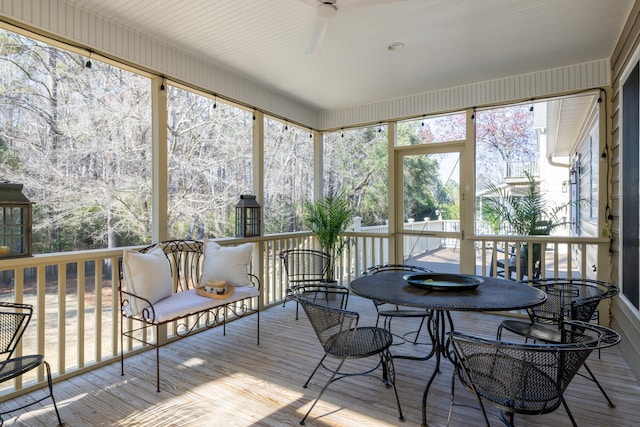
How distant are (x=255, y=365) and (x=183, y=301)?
810mm

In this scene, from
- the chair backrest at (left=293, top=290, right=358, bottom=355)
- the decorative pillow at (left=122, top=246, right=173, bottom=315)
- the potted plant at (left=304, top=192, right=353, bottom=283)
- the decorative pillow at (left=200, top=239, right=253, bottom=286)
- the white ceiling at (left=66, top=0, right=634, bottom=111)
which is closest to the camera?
the chair backrest at (left=293, top=290, right=358, bottom=355)

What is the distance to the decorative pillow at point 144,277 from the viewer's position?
105 inches

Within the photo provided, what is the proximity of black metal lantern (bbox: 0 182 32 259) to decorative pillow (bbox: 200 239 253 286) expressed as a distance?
53.5 inches

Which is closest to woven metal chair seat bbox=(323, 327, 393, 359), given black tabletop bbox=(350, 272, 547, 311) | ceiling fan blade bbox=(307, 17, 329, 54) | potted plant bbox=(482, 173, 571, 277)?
black tabletop bbox=(350, 272, 547, 311)

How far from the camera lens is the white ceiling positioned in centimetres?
278

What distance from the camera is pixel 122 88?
3.66 meters

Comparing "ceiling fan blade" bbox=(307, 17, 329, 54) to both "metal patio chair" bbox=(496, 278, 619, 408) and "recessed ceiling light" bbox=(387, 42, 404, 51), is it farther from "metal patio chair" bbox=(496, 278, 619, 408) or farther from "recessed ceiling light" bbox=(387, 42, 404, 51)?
"metal patio chair" bbox=(496, 278, 619, 408)

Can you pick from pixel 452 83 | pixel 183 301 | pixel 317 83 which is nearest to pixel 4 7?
pixel 183 301

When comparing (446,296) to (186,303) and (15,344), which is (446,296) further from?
(15,344)

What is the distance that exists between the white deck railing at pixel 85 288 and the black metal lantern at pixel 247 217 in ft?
0.47

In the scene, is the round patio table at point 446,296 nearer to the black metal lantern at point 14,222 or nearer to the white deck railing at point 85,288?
the white deck railing at point 85,288

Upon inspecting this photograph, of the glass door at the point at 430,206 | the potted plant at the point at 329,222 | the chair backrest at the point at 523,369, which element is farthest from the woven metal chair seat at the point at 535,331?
the potted plant at the point at 329,222

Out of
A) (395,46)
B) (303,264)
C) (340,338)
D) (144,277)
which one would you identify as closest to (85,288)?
(144,277)

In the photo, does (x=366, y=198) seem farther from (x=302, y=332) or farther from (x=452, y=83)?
(x=302, y=332)
